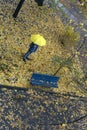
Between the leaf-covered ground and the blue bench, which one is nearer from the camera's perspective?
the blue bench

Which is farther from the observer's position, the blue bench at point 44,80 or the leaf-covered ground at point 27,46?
the leaf-covered ground at point 27,46

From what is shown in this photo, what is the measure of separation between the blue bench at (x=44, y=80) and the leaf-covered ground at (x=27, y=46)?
28 centimetres

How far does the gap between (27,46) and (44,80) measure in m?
2.07

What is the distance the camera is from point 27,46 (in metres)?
14.1

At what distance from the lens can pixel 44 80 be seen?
42.0ft

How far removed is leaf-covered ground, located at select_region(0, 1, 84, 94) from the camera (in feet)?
41.8

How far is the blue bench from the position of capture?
1254 centimetres

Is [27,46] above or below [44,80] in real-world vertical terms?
above

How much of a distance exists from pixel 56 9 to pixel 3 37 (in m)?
5.22

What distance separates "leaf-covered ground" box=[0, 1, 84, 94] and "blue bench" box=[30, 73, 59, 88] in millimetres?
285

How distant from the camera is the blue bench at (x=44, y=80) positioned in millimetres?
12539

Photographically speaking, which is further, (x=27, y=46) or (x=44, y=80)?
(x=27, y=46)

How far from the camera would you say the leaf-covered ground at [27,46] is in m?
12.8

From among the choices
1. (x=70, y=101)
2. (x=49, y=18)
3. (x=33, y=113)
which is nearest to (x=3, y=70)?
(x=33, y=113)
